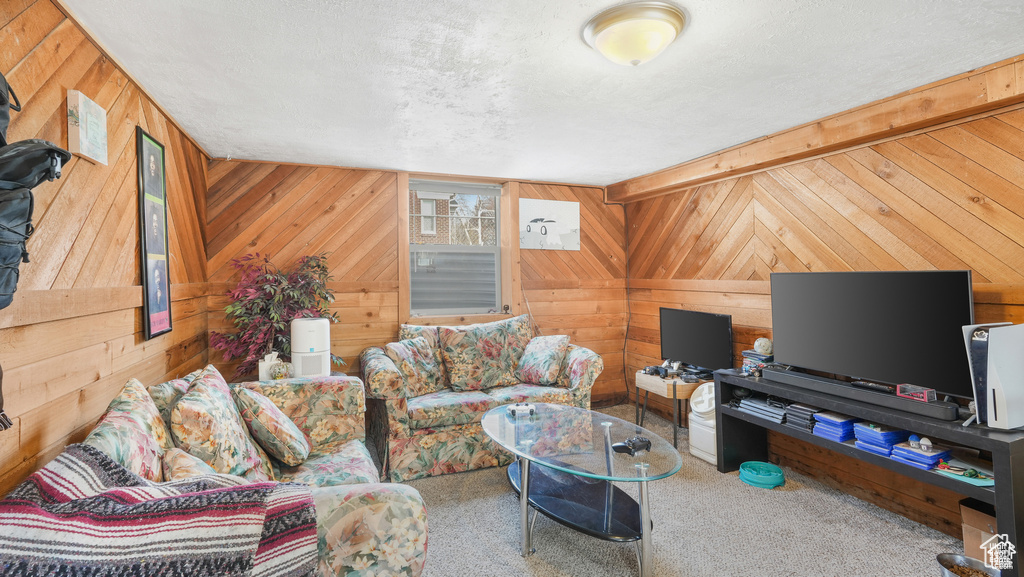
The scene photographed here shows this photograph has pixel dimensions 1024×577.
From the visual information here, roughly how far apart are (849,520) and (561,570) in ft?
5.47

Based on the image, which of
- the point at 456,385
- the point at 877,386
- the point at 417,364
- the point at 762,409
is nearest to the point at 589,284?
the point at 456,385

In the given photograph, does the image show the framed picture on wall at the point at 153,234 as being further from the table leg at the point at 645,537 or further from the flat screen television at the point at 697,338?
the flat screen television at the point at 697,338

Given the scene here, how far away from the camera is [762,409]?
10.0ft

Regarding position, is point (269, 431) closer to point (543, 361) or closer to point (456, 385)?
point (456, 385)

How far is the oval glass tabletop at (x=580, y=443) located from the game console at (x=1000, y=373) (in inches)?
51.2

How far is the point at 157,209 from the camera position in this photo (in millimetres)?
2574

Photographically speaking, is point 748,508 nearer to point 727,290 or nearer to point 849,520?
point 849,520

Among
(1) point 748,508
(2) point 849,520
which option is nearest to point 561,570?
(1) point 748,508

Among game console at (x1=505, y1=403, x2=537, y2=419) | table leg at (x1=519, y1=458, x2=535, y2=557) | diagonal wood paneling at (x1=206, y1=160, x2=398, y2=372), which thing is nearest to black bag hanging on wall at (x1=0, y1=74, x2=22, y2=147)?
table leg at (x1=519, y1=458, x2=535, y2=557)

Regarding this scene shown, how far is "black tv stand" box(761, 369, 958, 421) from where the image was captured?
2.24m

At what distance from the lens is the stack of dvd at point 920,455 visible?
2.22 metres

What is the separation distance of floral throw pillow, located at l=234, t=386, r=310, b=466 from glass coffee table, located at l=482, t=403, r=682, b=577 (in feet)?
3.21

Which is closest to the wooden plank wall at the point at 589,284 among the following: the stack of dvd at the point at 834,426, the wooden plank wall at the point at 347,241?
the wooden plank wall at the point at 347,241

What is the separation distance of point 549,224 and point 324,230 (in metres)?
2.09
